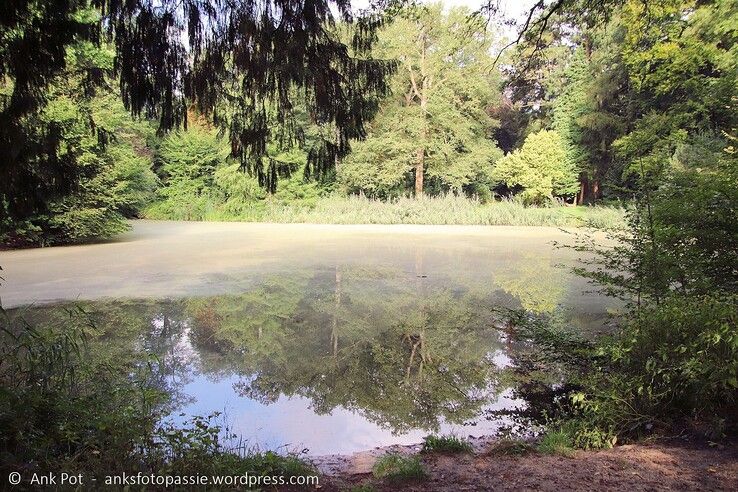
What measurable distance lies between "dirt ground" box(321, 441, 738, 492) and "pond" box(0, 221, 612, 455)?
→ 0.69 metres

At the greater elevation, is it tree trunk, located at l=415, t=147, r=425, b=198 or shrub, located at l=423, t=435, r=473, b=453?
tree trunk, located at l=415, t=147, r=425, b=198

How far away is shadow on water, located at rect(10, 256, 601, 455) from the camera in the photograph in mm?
3773

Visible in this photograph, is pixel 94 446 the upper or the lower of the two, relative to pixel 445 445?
upper

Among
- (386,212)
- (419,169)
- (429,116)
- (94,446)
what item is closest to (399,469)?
(94,446)

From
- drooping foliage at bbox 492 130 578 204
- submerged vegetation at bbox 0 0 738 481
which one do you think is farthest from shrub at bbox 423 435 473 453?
drooping foliage at bbox 492 130 578 204

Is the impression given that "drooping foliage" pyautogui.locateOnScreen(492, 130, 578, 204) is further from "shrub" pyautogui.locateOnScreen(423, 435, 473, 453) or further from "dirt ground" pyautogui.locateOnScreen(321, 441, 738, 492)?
"dirt ground" pyautogui.locateOnScreen(321, 441, 738, 492)

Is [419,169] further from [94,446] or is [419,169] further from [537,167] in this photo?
[94,446]

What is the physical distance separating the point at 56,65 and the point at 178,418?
2408mm

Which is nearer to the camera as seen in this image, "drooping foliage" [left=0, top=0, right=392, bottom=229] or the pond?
"drooping foliage" [left=0, top=0, right=392, bottom=229]

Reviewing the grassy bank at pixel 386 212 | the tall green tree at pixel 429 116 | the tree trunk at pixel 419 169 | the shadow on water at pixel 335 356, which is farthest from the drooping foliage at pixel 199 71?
the tree trunk at pixel 419 169

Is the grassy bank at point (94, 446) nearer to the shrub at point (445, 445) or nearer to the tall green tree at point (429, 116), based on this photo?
the shrub at point (445, 445)

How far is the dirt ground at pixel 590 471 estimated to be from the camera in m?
2.32

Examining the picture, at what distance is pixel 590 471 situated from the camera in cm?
250

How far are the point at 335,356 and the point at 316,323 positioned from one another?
4.04ft
